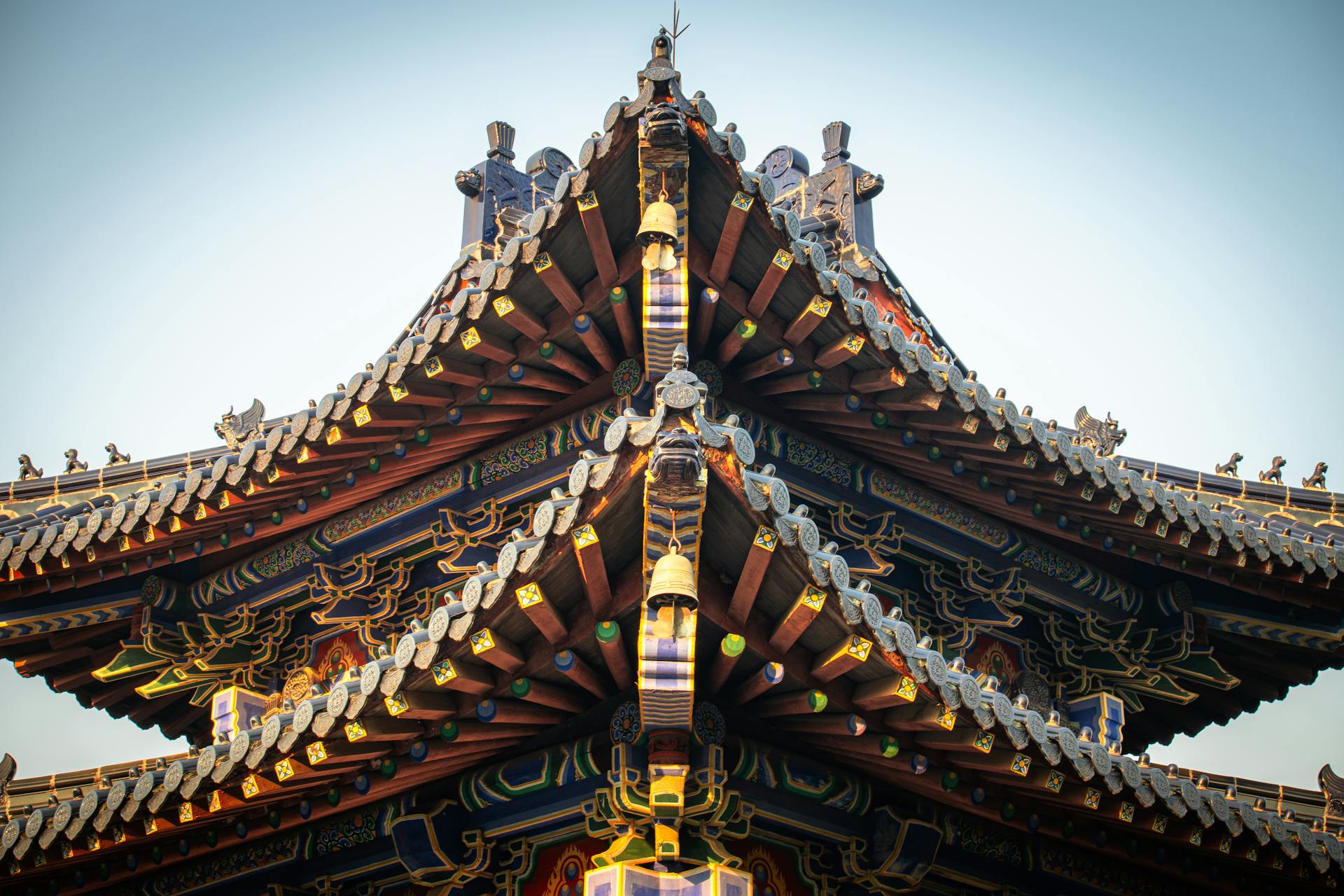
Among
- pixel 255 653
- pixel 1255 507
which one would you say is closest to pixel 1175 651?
pixel 1255 507

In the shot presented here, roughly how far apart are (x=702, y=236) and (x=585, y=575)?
304cm

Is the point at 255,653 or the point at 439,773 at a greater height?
the point at 255,653

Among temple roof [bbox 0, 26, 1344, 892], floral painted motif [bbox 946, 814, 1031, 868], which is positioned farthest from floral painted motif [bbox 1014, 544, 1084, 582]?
floral painted motif [bbox 946, 814, 1031, 868]

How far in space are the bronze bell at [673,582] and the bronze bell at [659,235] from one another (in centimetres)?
261

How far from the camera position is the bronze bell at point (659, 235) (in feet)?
34.2

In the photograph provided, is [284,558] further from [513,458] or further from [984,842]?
[984,842]

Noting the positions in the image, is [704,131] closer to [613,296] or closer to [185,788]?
[613,296]

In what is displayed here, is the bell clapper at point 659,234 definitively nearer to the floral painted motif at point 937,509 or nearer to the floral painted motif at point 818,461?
the floral painted motif at point 818,461

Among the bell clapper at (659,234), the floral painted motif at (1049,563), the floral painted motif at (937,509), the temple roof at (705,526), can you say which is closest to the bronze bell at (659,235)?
the bell clapper at (659,234)

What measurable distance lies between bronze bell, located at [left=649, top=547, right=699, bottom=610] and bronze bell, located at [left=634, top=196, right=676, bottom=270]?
2.61 m

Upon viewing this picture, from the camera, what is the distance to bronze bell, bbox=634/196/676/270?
10.4 metres

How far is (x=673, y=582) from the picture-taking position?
8602 millimetres

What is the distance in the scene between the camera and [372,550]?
42.7 ft

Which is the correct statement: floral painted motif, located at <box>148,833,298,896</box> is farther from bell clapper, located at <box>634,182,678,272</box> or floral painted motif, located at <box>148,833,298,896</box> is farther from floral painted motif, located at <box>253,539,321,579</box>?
bell clapper, located at <box>634,182,678,272</box>
